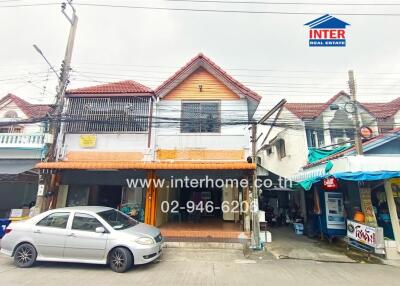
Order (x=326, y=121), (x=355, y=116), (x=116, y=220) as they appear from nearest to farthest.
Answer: (x=116, y=220) → (x=355, y=116) → (x=326, y=121)

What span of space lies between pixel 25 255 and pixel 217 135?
24.2ft

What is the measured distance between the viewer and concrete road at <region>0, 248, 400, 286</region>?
214 inches

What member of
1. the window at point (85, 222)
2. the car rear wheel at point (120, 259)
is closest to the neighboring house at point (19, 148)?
the window at point (85, 222)

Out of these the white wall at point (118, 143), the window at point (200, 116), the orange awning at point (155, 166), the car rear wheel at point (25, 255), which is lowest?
the car rear wheel at point (25, 255)

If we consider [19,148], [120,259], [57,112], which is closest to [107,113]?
[57,112]

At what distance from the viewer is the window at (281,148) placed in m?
16.5

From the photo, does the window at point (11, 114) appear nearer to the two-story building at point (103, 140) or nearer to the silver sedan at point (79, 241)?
the two-story building at point (103, 140)

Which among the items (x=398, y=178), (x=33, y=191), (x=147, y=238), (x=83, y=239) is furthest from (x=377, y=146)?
(x=33, y=191)

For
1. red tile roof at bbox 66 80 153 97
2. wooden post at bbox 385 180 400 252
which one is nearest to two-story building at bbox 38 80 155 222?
red tile roof at bbox 66 80 153 97

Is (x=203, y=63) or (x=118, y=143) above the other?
(x=203, y=63)

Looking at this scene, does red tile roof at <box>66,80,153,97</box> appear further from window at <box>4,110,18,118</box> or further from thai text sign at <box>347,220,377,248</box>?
thai text sign at <box>347,220,377,248</box>

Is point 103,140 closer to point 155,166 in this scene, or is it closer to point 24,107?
point 155,166

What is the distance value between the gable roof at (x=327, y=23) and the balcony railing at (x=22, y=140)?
11800 mm

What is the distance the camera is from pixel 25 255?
20.9ft
